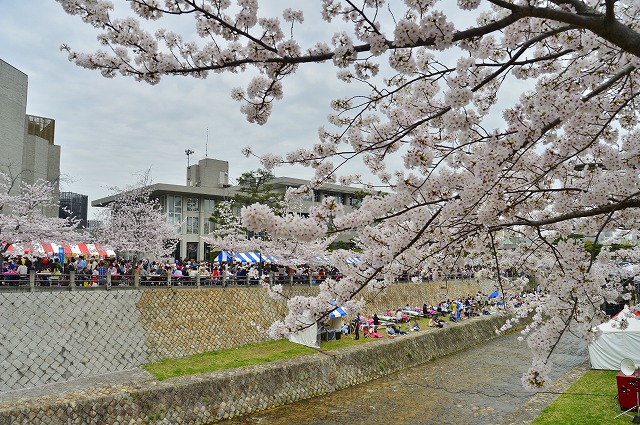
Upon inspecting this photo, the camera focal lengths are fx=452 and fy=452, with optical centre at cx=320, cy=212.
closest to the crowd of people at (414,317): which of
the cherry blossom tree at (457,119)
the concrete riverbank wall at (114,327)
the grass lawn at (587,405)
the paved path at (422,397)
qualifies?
the paved path at (422,397)

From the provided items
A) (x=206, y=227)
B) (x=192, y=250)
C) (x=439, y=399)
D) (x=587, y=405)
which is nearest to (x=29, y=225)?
(x=439, y=399)

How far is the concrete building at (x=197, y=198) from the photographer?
117 ft

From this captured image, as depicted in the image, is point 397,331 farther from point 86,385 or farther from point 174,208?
A: point 174,208

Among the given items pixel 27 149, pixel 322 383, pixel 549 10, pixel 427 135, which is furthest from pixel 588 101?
pixel 27 149

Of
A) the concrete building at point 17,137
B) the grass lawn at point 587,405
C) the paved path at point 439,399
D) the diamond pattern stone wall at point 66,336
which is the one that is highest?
the concrete building at point 17,137

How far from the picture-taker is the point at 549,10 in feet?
9.87

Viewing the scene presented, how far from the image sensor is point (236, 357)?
15.3m

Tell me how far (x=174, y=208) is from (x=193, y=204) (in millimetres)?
1678

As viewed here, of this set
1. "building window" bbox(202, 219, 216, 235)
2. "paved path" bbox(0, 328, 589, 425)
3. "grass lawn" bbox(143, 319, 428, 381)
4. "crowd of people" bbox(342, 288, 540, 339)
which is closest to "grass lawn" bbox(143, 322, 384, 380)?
"grass lawn" bbox(143, 319, 428, 381)

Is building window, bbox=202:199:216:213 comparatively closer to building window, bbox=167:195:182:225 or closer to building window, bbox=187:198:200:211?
building window, bbox=187:198:200:211

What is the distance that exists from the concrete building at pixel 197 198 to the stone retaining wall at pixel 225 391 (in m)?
19.2

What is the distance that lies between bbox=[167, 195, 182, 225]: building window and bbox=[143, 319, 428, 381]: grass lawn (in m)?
20.8

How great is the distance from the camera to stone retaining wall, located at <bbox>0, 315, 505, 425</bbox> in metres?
9.61

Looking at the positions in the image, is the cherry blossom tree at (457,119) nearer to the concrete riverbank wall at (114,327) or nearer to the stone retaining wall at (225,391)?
the stone retaining wall at (225,391)
